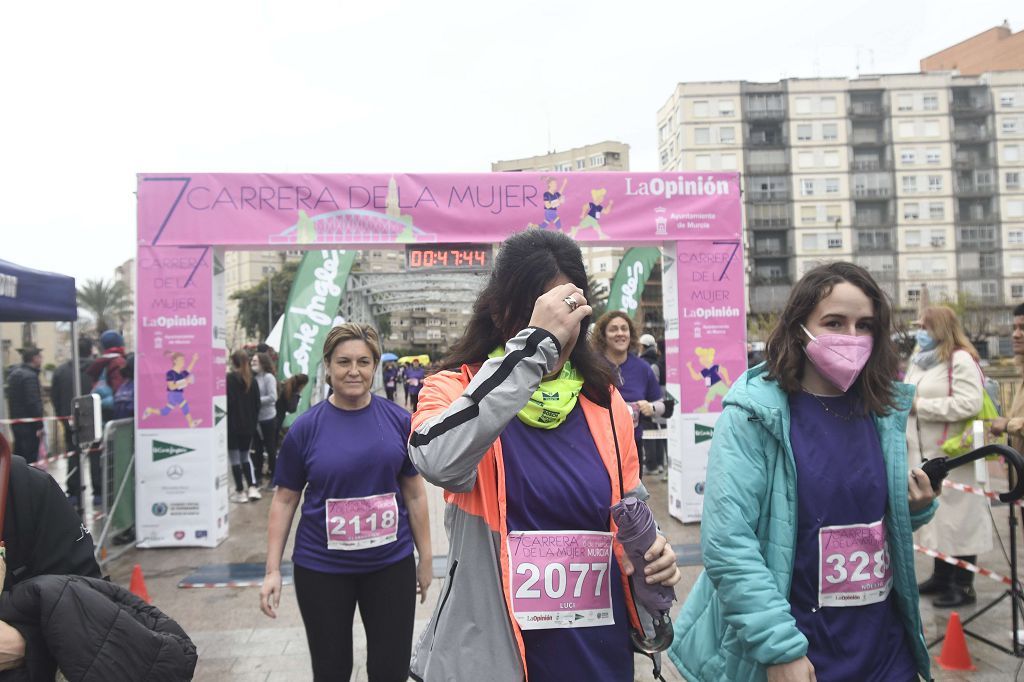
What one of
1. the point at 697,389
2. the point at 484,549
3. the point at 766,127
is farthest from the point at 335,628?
the point at 766,127

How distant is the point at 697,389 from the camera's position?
8039 millimetres

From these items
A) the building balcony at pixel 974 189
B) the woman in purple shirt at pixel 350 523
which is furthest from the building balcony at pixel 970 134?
the woman in purple shirt at pixel 350 523

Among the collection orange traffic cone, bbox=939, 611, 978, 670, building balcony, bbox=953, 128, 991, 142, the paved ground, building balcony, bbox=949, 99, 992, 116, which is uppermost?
building balcony, bbox=949, 99, 992, 116

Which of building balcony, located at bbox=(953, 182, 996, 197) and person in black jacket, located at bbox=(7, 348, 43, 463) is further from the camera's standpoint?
building balcony, located at bbox=(953, 182, 996, 197)

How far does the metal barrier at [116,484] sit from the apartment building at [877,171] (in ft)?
235

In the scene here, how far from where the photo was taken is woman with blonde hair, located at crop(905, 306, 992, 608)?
203 inches

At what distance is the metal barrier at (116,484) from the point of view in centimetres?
703

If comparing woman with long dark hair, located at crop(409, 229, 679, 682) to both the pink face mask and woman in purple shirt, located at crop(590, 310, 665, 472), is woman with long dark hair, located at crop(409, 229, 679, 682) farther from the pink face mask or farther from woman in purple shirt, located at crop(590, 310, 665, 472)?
woman in purple shirt, located at crop(590, 310, 665, 472)

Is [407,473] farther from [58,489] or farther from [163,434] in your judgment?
[163,434]

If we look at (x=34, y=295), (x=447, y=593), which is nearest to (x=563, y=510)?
(x=447, y=593)

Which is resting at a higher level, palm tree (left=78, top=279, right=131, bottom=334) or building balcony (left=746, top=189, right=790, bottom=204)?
building balcony (left=746, top=189, right=790, bottom=204)

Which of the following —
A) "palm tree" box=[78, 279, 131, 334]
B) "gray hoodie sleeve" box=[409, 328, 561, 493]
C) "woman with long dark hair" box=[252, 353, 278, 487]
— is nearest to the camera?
"gray hoodie sleeve" box=[409, 328, 561, 493]

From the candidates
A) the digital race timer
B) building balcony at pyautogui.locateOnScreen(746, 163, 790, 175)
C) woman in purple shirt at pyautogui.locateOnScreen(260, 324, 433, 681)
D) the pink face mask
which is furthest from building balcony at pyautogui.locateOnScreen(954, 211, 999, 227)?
the pink face mask

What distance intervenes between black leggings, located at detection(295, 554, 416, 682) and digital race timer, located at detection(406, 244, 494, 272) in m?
4.98
